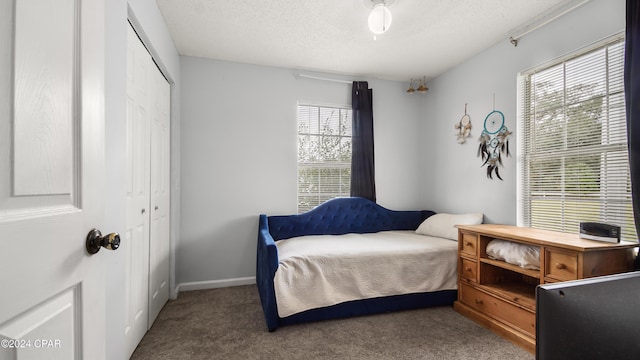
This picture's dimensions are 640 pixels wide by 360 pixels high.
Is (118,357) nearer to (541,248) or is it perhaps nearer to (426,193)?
(541,248)

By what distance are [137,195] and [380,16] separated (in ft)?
6.97

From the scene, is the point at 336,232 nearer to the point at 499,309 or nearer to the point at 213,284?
the point at 213,284

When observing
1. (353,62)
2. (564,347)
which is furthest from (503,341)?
(353,62)

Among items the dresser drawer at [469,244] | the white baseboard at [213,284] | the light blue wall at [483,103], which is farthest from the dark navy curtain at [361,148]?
the white baseboard at [213,284]

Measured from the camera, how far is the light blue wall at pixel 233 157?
291cm

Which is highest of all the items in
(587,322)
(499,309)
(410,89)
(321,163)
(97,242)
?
(410,89)

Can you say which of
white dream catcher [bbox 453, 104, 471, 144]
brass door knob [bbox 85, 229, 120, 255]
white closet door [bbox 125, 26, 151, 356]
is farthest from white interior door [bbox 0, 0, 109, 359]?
white dream catcher [bbox 453, 104, 471, 144]

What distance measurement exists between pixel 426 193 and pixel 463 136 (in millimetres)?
928

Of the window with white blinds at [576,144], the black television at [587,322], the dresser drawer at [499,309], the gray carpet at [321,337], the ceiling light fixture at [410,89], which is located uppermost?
the ceiling light fixture at [410,89]

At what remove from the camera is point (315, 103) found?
333 centimetres

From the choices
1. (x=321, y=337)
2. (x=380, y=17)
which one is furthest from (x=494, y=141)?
(x=321, y=337)

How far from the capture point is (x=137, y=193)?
1776 mm

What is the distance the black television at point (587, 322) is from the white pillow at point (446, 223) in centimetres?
225

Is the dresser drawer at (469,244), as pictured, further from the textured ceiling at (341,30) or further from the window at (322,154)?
the textured ceiling at (341,30)
